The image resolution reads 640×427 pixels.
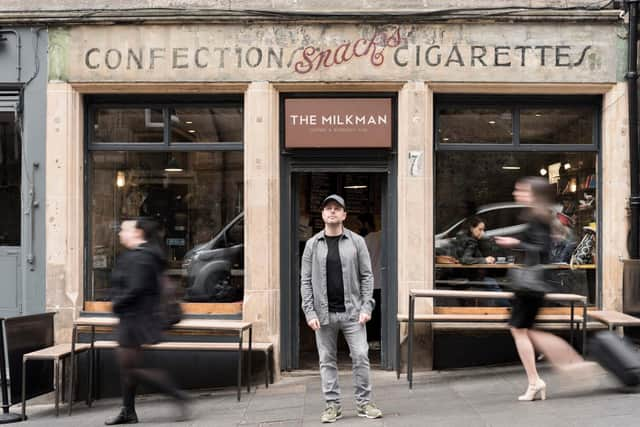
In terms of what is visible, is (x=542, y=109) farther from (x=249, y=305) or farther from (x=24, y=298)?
(x=24, y=298)

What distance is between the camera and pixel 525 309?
632 centimetres

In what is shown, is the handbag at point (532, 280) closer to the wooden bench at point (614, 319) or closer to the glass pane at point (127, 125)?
the wooden bench at point (614, 319)

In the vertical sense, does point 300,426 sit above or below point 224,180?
below

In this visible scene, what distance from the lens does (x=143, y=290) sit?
6.26 meters

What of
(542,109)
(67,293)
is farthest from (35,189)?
(542,109)

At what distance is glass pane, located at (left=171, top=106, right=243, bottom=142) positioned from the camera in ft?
29.4

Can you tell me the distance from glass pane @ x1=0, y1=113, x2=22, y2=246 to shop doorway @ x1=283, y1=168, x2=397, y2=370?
138 inches

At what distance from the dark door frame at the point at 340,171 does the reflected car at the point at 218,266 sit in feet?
1.88

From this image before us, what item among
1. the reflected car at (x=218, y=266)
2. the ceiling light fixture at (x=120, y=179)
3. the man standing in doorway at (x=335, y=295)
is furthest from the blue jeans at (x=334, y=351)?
the ceiling light fixture at (x=120, y=179)

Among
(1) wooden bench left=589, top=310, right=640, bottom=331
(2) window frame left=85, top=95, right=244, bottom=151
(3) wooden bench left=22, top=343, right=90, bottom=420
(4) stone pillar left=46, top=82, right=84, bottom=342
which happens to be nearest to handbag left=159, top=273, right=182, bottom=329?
(3) wooden bench left=22, top=343, right=90, bottom=420

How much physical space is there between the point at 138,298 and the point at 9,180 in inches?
152

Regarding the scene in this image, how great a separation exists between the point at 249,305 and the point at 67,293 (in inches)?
89.3

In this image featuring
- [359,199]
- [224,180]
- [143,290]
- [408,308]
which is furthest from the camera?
[359,199]

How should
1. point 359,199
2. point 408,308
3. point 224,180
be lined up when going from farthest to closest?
point 359,199 < point 224,180 < point 408,308
